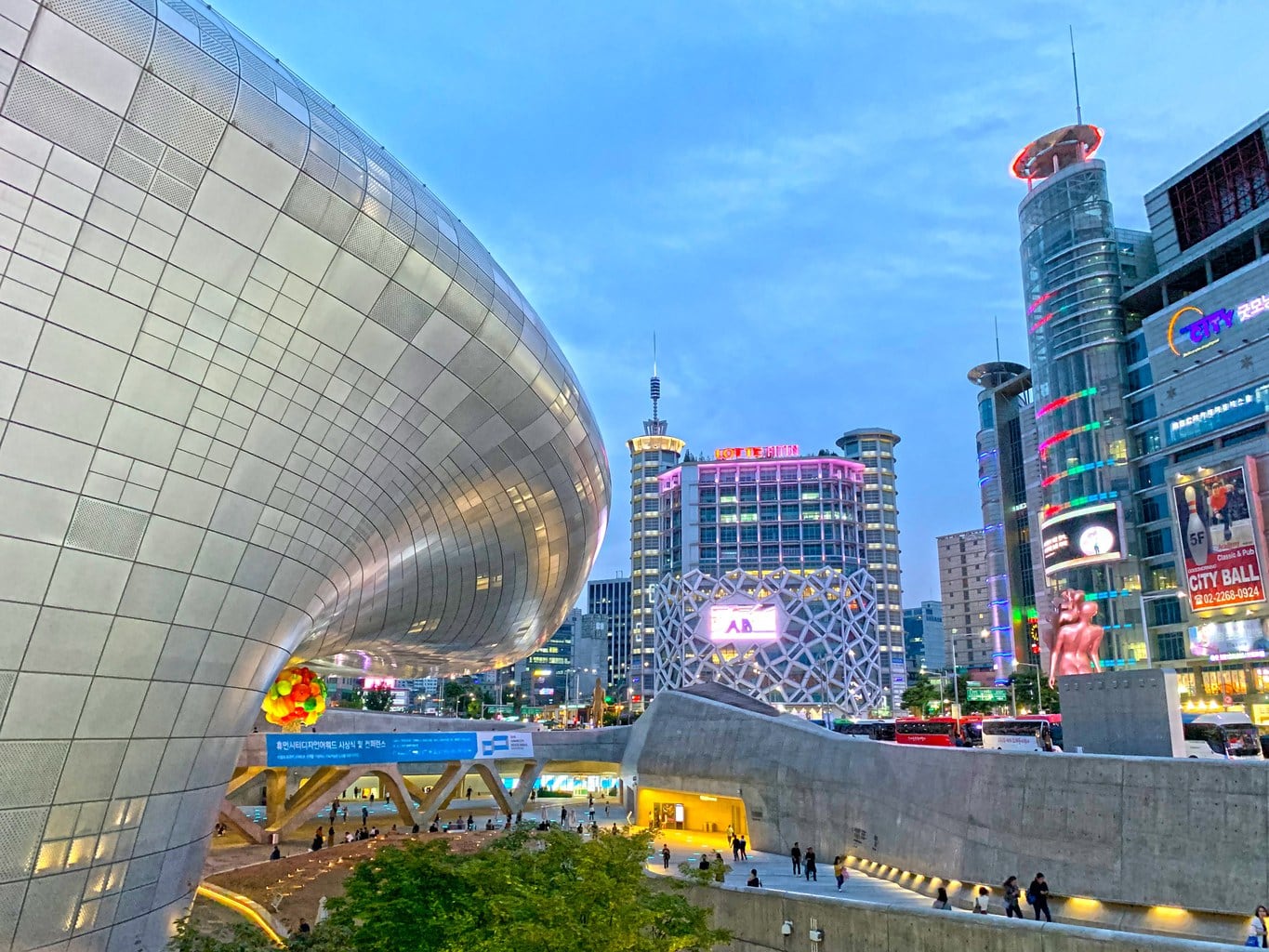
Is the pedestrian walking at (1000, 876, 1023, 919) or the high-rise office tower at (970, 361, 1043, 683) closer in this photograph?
the pedestrian walking at (1000, 876, 1023, 919)

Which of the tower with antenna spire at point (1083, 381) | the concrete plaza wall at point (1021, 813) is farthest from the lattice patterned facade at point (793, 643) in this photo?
the concrete plaza wall at point (1021, 813)

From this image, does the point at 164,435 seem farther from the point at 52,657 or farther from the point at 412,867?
the point at 412,867

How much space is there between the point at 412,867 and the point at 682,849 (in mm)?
25405

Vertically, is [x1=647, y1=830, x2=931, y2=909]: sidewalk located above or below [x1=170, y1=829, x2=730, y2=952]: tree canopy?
below

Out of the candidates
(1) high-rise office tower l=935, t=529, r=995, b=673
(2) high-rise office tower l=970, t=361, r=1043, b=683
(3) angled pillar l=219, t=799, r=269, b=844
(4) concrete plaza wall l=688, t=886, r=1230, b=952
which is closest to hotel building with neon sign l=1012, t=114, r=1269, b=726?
(2) high-rise office tower l=970, t=361, r=1043, b=683

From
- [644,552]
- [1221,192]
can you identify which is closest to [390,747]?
[1221,192]

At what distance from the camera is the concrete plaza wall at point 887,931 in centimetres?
1500

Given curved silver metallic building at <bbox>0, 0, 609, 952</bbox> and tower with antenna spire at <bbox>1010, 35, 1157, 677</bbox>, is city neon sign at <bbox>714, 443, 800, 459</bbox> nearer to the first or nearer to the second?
tower with antenna spire at <bbox>1010, 35, 1157, 677</bbox>

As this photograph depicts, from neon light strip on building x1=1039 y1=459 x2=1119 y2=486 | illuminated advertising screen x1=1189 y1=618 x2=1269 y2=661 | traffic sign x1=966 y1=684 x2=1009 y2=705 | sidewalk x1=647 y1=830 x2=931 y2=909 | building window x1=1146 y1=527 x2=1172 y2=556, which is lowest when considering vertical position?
sidewalk x1=647 y1=830 x2=931 y2=909

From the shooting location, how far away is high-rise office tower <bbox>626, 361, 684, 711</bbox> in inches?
5856

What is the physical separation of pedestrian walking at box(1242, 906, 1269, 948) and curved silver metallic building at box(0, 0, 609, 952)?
18.4 metres

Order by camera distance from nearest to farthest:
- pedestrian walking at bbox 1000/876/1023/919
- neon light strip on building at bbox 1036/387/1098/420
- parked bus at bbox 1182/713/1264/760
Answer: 1. pedestrian walking at bbox 1000/876/1023/919
2. parked bus at bbox 1182/713/1264/760
3. neon light strip on building at bbox 1036/387/1098/420

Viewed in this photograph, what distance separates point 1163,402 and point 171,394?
79279mm

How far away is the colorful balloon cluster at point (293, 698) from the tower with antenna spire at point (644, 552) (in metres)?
107
